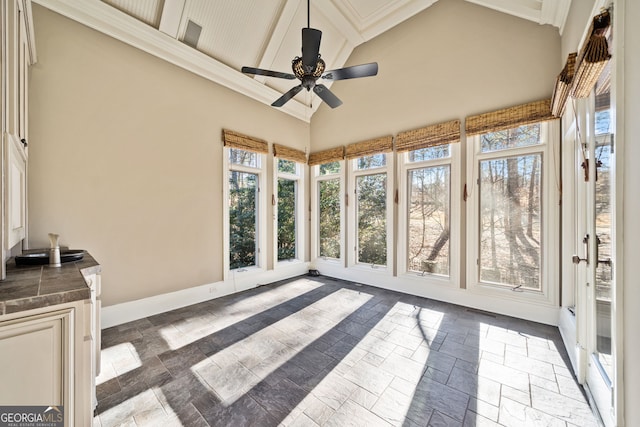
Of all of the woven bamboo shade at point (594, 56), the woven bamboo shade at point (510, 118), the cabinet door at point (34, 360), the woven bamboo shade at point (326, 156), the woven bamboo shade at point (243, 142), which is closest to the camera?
the cabinet door at point (34, 360)

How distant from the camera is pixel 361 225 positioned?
470cm

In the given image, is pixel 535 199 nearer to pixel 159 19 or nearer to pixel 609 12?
pixel 609 12

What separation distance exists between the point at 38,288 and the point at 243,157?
135 inches

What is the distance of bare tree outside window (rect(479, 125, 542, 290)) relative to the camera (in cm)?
307

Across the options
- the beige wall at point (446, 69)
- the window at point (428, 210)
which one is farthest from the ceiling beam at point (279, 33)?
the window at point (428, 210)

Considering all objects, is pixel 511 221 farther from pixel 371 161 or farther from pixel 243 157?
pixel 243 157

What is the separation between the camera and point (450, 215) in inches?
144

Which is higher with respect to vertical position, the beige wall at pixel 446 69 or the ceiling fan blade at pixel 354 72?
the beige wall at pixel 446 69

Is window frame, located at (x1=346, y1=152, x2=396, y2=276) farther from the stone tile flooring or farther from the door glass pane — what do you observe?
the door glass pane

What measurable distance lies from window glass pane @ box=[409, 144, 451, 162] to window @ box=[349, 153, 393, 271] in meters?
0.43

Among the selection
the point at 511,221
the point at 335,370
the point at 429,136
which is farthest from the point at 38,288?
the point at 511,221

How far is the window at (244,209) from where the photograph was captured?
13.5ft

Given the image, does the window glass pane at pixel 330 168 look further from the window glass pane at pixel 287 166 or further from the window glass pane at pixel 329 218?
the window glass pane at pixel 287 166

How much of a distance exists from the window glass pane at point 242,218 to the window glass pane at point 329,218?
4.79 feet
